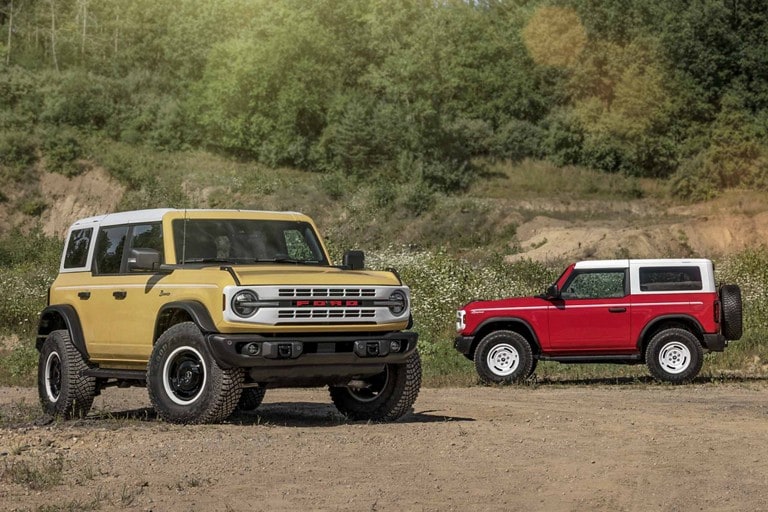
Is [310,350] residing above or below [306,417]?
above

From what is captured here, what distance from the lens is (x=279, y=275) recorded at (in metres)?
12.5

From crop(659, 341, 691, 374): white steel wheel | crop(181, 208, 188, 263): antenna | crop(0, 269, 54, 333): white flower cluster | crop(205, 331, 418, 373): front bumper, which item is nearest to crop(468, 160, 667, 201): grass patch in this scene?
crop(0, 269, 54, 333): white flower cluster

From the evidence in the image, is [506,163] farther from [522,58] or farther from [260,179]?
[260,179]

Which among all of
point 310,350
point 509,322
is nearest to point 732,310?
point 509,322

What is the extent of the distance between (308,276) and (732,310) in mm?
9949

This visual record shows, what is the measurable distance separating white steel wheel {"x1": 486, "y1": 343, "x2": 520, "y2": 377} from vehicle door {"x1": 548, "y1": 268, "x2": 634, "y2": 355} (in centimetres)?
66

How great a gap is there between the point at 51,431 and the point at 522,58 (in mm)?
63417

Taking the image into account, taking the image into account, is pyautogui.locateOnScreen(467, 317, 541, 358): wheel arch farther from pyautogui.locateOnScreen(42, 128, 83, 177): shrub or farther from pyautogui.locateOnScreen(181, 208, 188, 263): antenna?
pyautogui.locateOnScreen(42, 128, 83, 177): shrub

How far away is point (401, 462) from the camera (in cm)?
1056

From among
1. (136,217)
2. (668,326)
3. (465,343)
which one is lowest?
(465,343)

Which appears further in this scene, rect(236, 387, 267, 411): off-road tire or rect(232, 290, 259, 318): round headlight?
rect(236, 387, 267, 411): off-road tire

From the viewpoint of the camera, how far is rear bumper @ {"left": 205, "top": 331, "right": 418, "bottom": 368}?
39.5ft

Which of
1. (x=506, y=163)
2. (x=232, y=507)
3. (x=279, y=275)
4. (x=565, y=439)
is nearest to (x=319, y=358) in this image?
(x=279, y=275)

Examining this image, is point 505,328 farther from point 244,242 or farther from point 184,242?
point 184,242
